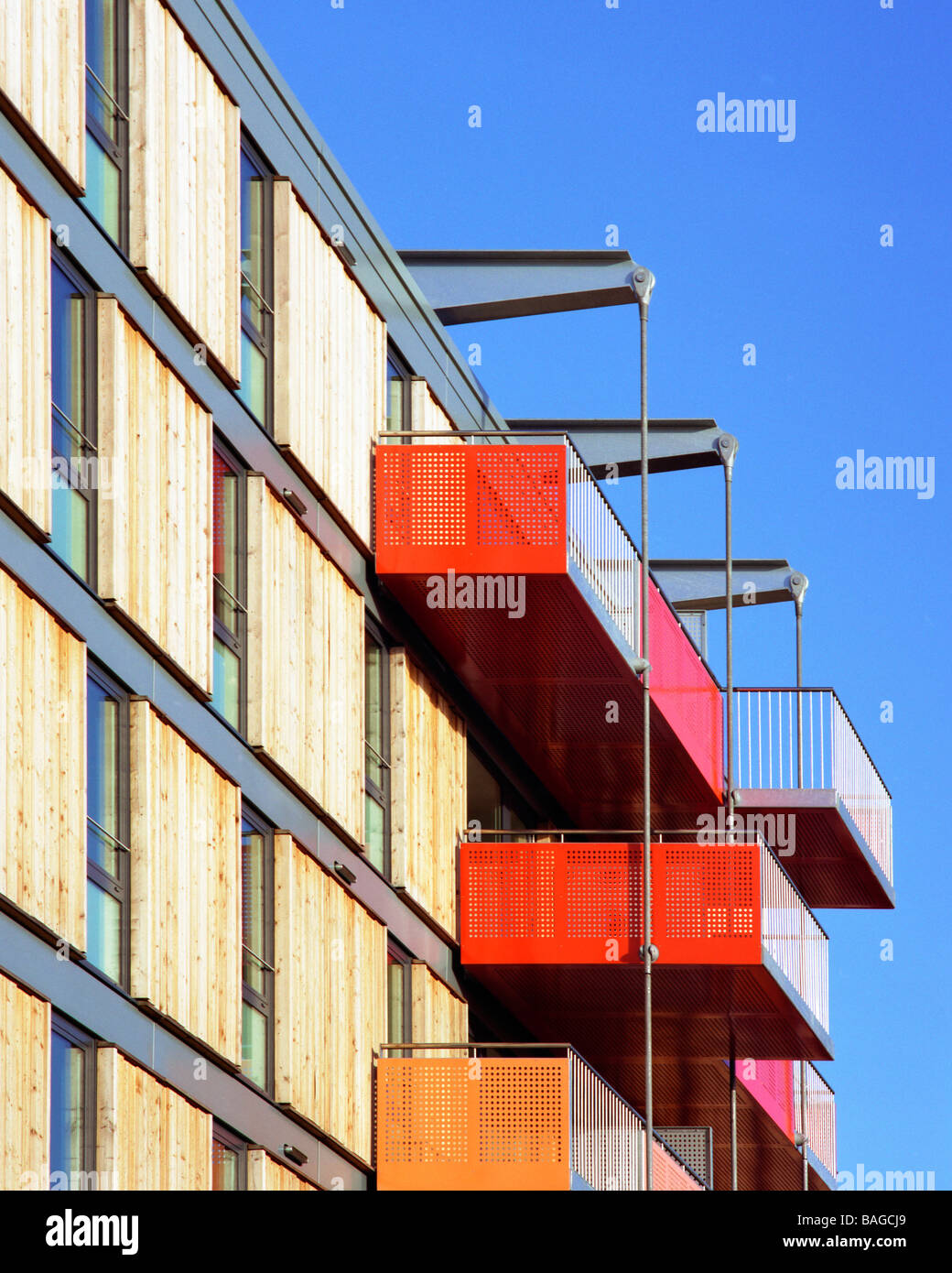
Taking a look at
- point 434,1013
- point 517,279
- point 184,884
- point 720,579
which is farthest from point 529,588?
point 720,579

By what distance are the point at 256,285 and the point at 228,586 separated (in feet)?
8.95

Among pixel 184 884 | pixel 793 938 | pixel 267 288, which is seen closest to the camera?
pixel 184 884

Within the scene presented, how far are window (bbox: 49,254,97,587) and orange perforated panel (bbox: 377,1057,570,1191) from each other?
25.9ft

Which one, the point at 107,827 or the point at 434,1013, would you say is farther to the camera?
the point at 434,1013

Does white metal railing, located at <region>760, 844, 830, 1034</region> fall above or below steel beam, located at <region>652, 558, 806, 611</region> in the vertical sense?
below

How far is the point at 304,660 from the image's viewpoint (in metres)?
23.9

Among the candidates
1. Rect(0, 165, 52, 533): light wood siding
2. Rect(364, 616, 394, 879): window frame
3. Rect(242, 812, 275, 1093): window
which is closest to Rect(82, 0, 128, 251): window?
Rect(0, 165, 52, 533): light wood siding

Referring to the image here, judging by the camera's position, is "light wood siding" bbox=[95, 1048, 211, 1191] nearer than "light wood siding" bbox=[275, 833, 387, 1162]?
Yes

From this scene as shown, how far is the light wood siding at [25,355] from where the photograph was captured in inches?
696

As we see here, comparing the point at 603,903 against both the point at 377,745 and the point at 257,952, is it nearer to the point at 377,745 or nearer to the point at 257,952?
the point at 377,745

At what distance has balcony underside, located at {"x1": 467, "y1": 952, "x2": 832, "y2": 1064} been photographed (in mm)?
29062

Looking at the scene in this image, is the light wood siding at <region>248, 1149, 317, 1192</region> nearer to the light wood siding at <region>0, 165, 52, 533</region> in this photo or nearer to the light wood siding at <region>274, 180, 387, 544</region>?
the light wood siding at <region>274, 180, 387, 544</region>

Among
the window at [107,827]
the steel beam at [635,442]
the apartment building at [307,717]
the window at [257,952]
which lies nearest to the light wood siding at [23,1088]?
the apartment building at [307,717]
